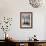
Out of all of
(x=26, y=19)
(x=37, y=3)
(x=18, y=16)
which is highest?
(x=37, y=3)

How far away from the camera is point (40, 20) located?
487 cm

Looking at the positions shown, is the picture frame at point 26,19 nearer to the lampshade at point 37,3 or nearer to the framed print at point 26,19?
the framed print at point 26,19

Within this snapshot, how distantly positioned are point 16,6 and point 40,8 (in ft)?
2.82

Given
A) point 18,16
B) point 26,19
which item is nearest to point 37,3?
point 26,19

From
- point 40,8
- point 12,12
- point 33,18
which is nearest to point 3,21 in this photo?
point 12,12

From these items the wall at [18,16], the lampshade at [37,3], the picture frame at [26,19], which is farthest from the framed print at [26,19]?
the lampshade at [37,3]

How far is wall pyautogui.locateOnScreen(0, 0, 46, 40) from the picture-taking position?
4.83m

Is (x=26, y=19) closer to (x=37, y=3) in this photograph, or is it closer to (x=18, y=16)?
(x=18, y=16)

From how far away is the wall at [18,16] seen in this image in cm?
483

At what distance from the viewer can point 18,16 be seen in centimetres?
485

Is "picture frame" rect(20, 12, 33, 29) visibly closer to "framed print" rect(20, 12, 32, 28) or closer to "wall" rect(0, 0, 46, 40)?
"framed print" rect(20, 12, 32, 28)

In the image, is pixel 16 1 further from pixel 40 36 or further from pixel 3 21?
pixel 40 36

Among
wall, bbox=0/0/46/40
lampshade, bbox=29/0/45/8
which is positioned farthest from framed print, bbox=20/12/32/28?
lampshade, bbox=29/0/45/8

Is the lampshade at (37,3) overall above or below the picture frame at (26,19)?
above
